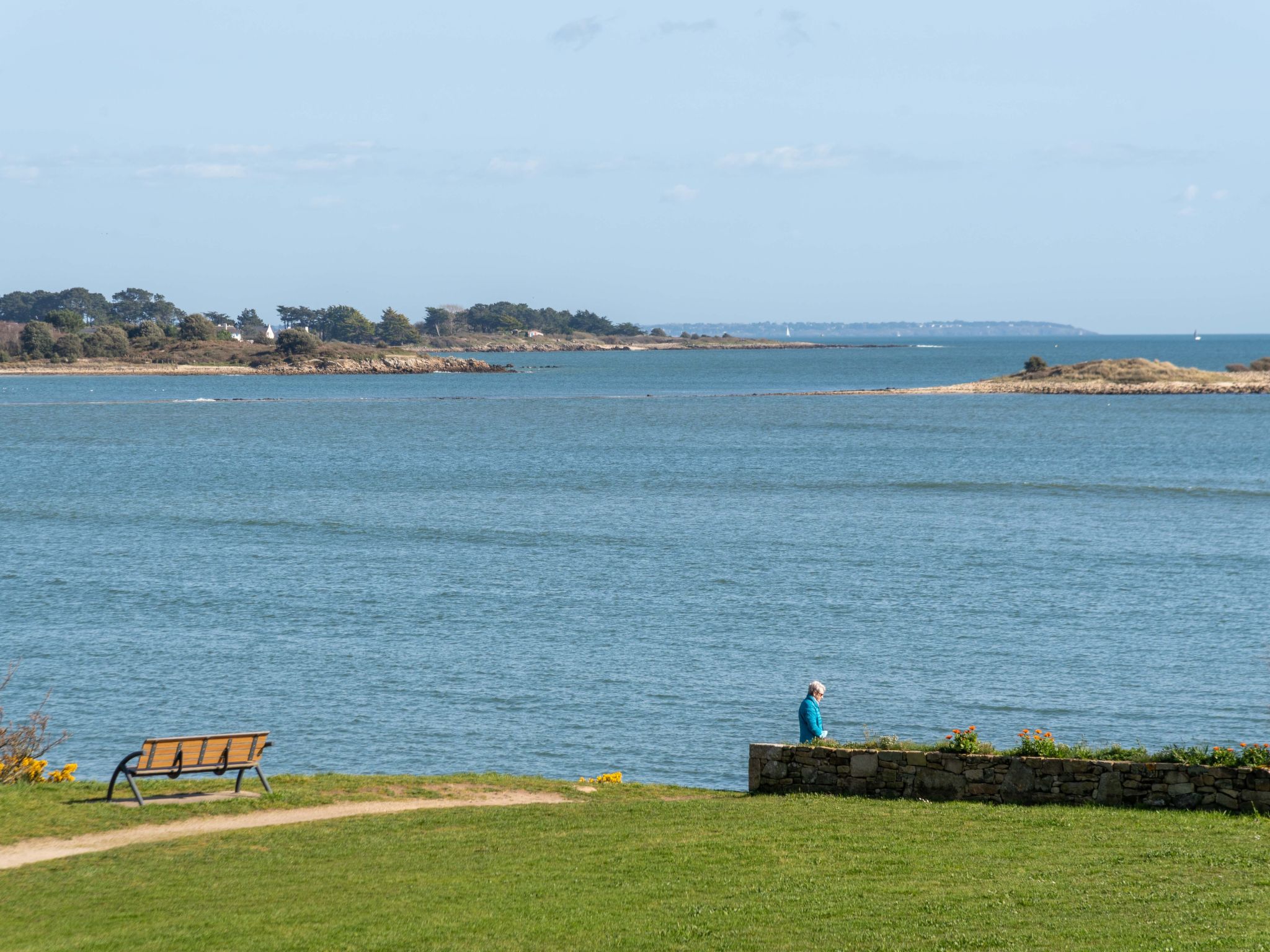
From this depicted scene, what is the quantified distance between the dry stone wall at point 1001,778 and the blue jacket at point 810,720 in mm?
269

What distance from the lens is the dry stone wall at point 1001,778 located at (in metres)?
15.3

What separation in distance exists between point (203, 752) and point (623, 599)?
21545mm

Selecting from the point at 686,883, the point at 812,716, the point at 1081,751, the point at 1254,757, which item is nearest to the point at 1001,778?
the point at 1081,751

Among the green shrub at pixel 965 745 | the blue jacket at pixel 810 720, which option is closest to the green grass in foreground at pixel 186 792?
the blue jacket at pixel 810 720

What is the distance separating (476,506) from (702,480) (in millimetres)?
14608

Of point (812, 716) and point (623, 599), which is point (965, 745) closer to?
point (812, 716)

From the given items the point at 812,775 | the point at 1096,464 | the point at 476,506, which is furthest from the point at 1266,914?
the point at 1096,464

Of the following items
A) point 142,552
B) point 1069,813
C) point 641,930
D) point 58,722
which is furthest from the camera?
point 142,552

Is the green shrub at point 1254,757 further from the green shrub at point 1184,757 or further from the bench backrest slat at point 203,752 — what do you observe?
the bench backrest slat at point 203,752

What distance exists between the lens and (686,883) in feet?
41.8

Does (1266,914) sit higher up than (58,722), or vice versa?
(1266,914)

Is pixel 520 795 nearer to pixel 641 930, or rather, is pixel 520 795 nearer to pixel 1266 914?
pixel 641 930

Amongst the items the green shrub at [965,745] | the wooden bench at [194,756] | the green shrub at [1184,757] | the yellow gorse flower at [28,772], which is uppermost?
the green shrub at [1184,757]

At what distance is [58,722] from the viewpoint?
25.6 meters
